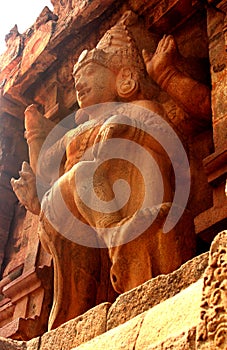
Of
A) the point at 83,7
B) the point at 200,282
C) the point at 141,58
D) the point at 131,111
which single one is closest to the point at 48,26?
the point at 83,7

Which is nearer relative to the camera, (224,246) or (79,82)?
Result: (224,246)

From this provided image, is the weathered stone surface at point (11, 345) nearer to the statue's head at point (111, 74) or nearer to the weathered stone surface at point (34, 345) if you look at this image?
the weathered stone surface at point (34, 345)

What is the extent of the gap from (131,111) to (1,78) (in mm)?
2356

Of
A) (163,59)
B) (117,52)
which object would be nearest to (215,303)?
(163,59)

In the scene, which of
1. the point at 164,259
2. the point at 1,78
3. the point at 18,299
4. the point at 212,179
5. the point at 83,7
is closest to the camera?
the point at 164,259

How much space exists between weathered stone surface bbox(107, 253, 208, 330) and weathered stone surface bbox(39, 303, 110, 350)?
0.05 metres

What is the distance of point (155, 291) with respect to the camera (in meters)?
2.77

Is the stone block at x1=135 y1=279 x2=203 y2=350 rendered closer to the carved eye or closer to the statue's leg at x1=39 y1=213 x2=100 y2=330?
the statue's leg at x1=39 y1=213 x2=100 y2=330

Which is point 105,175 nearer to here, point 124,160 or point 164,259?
point 124,160

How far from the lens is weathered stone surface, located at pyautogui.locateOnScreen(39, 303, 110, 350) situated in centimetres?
294

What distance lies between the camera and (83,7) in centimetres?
537

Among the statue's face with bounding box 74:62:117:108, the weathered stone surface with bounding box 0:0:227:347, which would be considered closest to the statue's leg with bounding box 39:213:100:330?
the weathered stone surface with bounding box 0:0:227:347

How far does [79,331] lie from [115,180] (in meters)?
1.20

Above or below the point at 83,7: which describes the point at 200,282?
below
